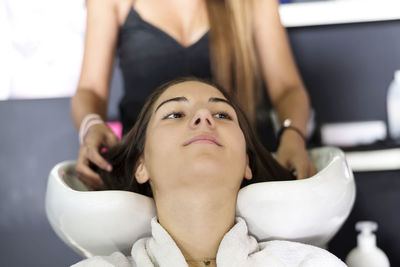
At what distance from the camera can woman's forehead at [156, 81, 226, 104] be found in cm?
128

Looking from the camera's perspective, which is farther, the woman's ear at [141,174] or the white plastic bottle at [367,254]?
the white plastic bottle at [367,254]

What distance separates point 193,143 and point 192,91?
0.19m

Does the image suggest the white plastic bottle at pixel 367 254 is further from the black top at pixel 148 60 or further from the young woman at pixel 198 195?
the black top at pixel 148 60

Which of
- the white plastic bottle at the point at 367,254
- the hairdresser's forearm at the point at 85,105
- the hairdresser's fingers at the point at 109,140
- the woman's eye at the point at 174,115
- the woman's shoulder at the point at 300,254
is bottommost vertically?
the white plastic bottle at the point at 367,254

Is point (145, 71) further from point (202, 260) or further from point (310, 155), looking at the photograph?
point (202, 260)

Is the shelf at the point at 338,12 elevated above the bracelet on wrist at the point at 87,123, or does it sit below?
above

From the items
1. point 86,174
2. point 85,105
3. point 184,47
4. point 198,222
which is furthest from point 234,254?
point 184,47

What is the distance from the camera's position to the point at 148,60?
1799mm

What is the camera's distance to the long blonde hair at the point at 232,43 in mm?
1766

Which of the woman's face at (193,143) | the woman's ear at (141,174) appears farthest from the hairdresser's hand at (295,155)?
the woman's ear at (141,174)

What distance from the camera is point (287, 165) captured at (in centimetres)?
141

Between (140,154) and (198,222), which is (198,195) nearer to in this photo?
(198,222)

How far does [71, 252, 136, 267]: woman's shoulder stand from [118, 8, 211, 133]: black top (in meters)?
0.69

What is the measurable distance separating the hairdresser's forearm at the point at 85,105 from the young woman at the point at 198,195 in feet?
1.25
